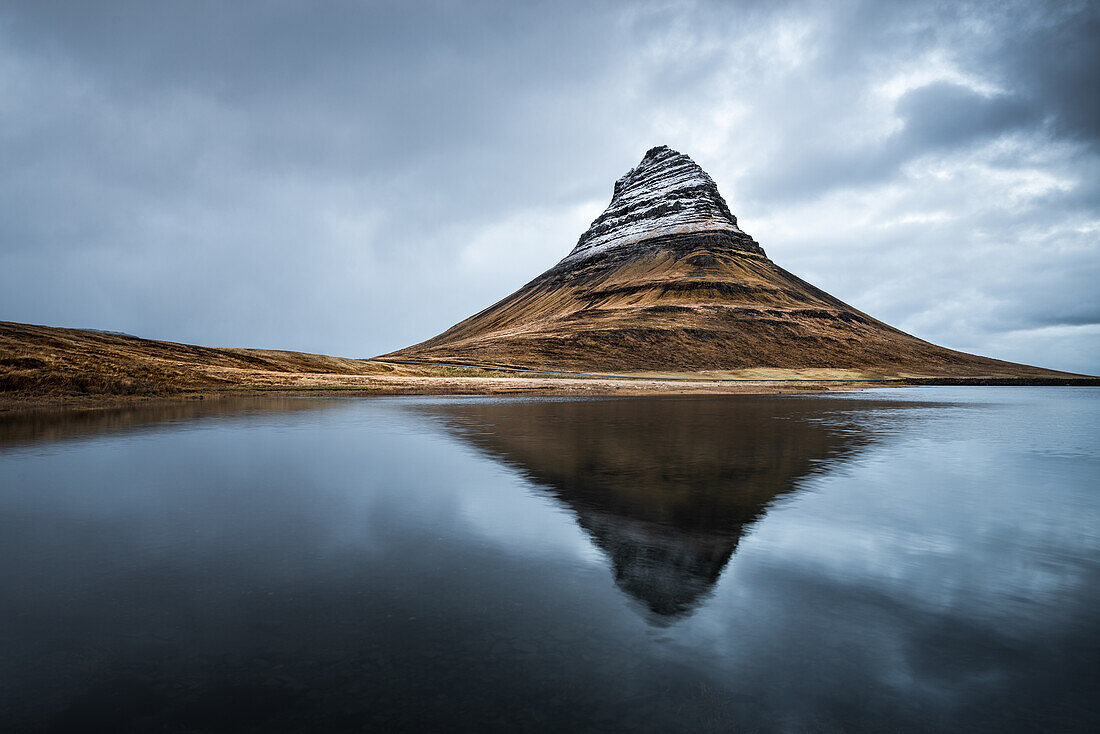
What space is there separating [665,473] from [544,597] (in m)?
8.45

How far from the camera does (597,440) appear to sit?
21109 mm

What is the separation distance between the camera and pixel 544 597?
667 cm

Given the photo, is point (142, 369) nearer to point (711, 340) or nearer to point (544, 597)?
point (544, 597)

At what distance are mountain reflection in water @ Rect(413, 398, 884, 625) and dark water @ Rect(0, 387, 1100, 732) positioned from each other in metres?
0.10

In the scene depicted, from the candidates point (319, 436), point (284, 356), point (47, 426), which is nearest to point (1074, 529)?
point (319, 436)

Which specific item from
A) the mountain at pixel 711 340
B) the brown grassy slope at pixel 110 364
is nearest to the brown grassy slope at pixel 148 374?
the brown grassy slope at pixel 110 364

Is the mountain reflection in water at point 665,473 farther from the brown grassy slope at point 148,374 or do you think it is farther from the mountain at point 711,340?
the mountain at point 711,340

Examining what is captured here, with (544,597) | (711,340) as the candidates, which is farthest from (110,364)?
(711,340)

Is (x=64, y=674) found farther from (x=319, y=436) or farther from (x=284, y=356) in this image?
(x=284, y=356)

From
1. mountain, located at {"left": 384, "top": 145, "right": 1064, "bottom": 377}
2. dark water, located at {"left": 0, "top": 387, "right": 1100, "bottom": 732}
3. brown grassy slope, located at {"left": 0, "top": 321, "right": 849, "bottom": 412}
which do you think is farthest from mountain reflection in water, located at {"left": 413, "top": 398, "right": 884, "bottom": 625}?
mountain, located at {"left": 384, "top": 145, "right": 1064, "bottom": 377}

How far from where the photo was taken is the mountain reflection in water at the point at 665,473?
7.90m

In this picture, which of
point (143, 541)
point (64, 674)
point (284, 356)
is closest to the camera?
point (64, 674)

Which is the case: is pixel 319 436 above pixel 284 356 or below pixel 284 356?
below

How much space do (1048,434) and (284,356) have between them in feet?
272
